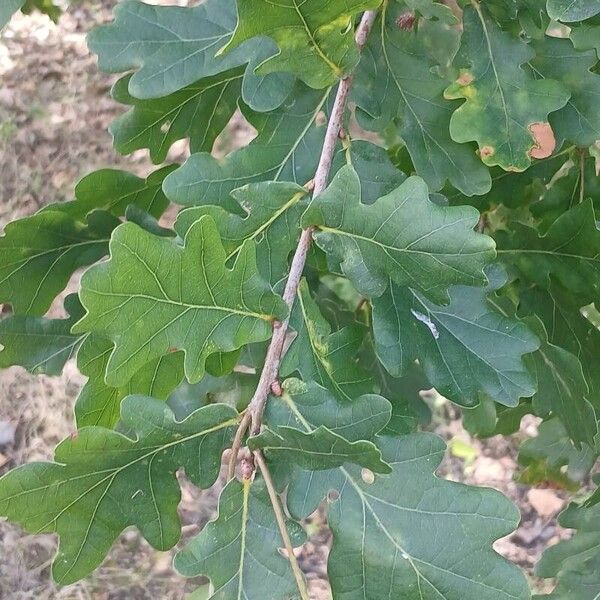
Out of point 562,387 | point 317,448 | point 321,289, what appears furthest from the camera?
point 321,289

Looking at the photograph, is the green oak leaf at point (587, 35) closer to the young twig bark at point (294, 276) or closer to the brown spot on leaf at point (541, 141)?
the brown spot on leaf at point (541, 141)

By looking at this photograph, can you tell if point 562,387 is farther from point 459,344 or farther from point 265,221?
point 265,221

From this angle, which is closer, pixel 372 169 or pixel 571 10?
pixel 571 10

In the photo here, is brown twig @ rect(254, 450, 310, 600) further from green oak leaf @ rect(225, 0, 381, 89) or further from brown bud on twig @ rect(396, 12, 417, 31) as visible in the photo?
brown bud on twig @ rect(396, 12, 417, 31)

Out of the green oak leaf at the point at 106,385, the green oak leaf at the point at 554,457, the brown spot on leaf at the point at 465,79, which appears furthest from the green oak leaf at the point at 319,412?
the green oak leaf at the point at 554,457

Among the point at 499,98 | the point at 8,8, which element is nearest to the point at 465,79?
the point at 499,98

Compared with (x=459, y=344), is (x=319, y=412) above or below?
above

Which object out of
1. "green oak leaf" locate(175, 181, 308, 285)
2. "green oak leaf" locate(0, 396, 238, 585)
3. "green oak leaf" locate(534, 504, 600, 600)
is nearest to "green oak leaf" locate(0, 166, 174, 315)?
"green oak leaf" locate(175, 181, 308, 285)

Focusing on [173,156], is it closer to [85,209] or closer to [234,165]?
[85,209]
